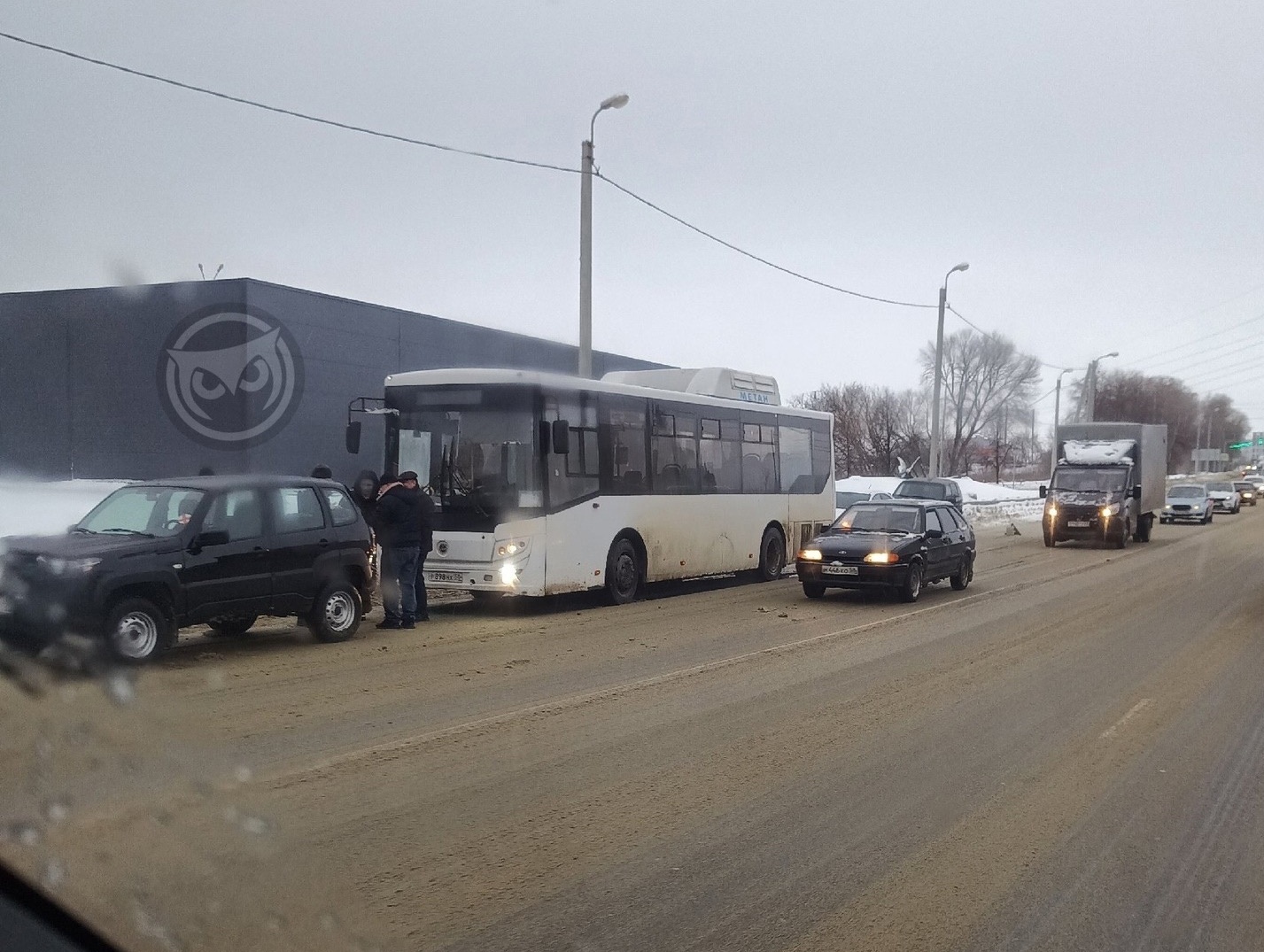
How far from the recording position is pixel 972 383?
91.2m

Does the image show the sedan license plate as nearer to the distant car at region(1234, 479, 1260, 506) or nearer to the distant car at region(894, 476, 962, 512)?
the distant car at region(894, 476, 962, 512)

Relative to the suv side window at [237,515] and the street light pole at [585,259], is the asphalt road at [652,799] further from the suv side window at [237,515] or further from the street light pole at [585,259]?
the street light pole at [585,259]

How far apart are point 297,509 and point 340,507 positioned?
0.72 m

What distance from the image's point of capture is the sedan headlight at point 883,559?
15281 mm

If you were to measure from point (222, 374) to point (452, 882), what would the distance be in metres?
23.7

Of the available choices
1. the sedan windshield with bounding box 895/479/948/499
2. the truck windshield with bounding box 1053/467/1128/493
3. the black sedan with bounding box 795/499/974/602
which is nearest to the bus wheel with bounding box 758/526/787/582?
the black sedan with bounding box 795/499/974/602

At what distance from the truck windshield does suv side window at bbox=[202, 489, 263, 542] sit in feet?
79.9

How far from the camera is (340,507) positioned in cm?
1201

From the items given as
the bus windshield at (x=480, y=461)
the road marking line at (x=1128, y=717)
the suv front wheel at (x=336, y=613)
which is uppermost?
the bus windshield at (x=480, y=461)

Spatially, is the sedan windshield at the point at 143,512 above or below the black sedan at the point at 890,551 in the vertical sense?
above

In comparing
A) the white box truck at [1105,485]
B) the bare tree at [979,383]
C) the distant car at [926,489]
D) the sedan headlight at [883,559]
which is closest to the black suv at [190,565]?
the sedan headlight at [883,559]

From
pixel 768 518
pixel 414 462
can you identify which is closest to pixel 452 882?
pixel 414 462

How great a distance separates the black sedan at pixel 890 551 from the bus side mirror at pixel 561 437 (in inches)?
169

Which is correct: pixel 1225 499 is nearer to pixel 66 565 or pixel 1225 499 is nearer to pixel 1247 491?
pixel 1247 491
